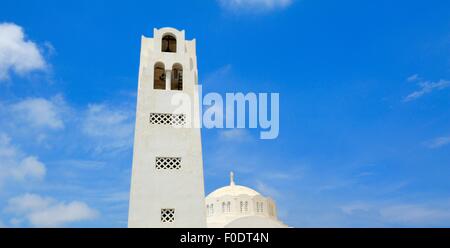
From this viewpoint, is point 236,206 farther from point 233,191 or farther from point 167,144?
point 167,144

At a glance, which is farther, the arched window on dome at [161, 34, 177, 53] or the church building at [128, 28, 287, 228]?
the arched window on dome at [161, 34, 177, 53]

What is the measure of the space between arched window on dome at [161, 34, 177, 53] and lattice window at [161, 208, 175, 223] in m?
7.08

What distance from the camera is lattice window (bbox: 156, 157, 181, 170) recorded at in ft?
48.7

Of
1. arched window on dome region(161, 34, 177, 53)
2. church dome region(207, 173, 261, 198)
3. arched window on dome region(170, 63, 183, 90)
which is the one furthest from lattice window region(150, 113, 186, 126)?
church dome region(207, 173, 261, 198)

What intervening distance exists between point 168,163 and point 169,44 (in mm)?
5841

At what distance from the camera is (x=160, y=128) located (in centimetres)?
1535

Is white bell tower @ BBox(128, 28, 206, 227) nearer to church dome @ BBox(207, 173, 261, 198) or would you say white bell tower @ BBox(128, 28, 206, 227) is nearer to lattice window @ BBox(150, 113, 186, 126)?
lattice window @ BBox(150, 113, 186, 126)

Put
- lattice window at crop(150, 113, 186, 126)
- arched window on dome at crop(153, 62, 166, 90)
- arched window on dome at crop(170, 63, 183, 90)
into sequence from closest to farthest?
lattice window at crop(150, 113, 186, 126) < arched window on dome at crop(170, 63, 183, 90) < arched window on dome at crop(153, 62, 166, 90)

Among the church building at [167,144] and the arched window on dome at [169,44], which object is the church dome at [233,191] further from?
the arched window on dome at [169,44]

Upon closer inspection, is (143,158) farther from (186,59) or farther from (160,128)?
(186,59)

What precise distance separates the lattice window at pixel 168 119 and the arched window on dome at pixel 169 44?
375 cm
